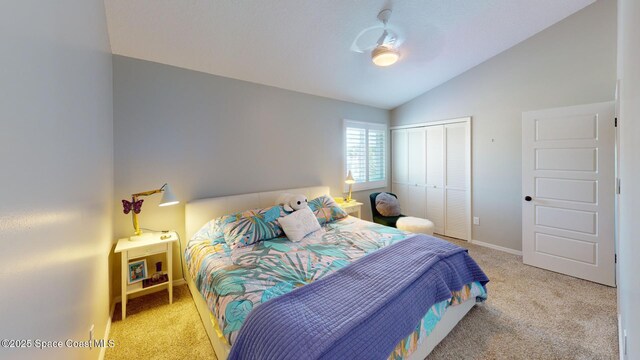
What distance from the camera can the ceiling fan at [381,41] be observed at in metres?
2.47

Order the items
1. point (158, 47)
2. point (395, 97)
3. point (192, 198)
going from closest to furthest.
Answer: point (158, 47), point (192, 198), point (395, 97)

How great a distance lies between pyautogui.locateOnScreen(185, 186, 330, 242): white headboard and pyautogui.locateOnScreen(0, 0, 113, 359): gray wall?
92 cm

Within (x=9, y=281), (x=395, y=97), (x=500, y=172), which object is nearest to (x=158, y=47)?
(x=9, y=281)

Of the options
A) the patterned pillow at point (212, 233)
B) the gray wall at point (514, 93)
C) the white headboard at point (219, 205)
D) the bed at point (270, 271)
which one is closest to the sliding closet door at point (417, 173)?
the gray wall at point (514, 93)

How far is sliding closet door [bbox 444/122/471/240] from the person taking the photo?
150 inches

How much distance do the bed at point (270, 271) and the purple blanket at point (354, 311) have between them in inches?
4.9

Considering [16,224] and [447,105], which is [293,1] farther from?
[447,105]

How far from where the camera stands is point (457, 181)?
3943mm

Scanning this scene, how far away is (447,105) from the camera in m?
3.96

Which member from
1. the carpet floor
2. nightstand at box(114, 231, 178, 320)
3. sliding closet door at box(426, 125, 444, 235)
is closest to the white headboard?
nightstand at box(114, 231, 178, 320)

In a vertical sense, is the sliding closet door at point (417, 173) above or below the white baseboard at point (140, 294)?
above

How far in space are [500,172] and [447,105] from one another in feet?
4.37

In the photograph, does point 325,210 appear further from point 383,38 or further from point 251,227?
point 383,38

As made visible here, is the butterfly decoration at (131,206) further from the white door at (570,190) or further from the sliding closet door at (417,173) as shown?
the white door at (570,190)
